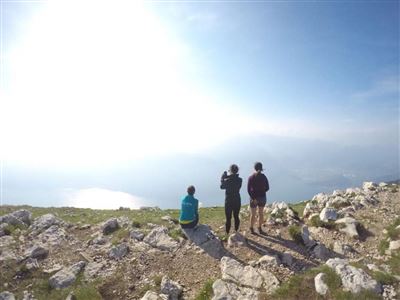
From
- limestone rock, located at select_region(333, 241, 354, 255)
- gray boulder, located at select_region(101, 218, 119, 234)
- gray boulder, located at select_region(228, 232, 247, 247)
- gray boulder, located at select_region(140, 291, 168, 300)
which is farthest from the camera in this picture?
gray boulder, located at select_region(101, 218, 119, 234)

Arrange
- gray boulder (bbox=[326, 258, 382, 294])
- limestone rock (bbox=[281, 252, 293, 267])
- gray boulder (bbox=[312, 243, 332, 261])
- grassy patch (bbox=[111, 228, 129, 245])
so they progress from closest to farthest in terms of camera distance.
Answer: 1. gray boulder (bbox=[326, 258, 382, 294])
2. limestone rock (bbox=[281, 252, 293, 267])
3. gray boulder (bbox=[312, 243, 332, 261])
4. grassy patch (bbox=[111, 228, 129, 245])

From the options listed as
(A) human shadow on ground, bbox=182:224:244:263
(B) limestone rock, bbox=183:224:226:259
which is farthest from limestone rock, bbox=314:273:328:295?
(B) limestone rock, bbox=183:224:226:259

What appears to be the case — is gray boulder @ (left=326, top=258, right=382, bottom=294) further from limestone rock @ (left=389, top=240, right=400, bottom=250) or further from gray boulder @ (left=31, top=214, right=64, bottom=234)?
gray boulder @ (left=31, top=214, right=64, bottom=234)

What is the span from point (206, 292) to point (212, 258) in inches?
106

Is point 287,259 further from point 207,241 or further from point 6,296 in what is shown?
point 6,296

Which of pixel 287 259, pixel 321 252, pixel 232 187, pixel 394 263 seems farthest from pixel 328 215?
pixel 232 187

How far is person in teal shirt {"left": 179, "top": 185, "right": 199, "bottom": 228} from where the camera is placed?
50.1ft

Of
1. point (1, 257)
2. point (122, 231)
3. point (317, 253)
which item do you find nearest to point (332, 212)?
point (317, 253)

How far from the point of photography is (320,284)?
973 centimetres

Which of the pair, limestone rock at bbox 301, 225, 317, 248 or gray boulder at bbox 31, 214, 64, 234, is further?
gray boulder at bbox 31, 214, 64, 234

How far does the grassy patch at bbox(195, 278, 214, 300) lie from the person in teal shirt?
4.72m

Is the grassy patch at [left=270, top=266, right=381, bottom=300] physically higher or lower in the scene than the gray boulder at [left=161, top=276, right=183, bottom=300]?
higher

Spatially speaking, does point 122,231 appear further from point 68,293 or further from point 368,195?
point 368,195

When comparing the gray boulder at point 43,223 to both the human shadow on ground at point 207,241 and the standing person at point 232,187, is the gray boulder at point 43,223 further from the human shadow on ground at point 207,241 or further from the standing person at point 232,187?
the standing person at point 232,187
